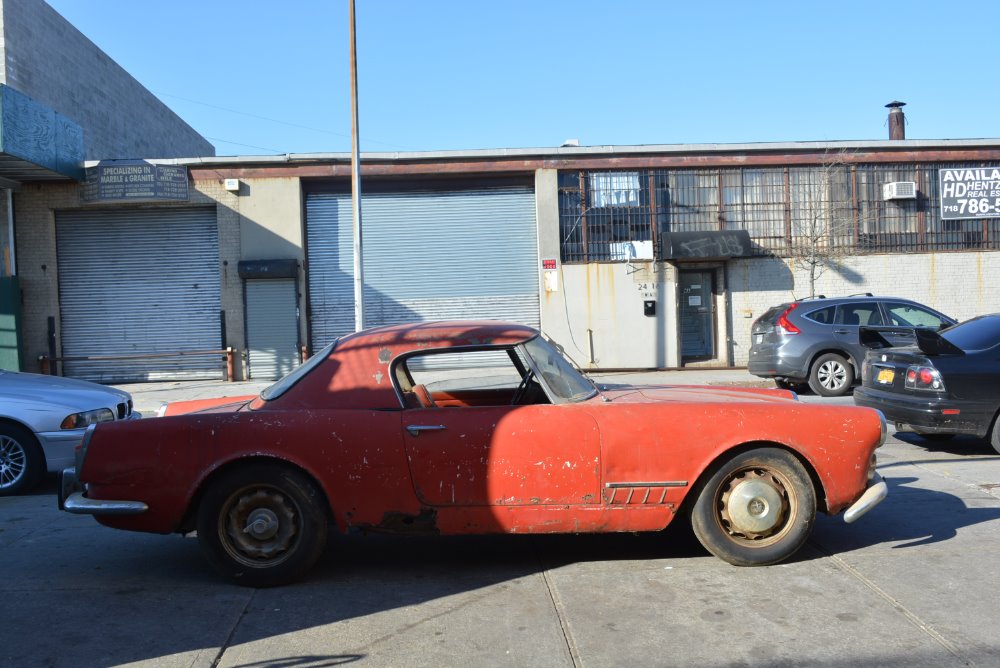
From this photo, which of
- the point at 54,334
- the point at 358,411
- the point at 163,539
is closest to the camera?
the point at 358,411

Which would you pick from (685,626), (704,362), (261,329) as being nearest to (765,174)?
(704,362)

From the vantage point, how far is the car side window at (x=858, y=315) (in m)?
13.3

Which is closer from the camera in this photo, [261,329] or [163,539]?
[163,539]

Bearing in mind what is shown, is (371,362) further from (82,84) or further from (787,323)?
(82,84)

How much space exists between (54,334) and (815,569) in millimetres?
17456

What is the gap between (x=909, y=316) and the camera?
13352mm

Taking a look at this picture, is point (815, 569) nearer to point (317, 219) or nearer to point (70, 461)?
point (70, 461)

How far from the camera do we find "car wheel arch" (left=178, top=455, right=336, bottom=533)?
4.66 meters

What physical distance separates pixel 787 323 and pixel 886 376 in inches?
201

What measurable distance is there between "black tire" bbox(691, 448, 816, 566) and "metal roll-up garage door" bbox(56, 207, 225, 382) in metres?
15.4

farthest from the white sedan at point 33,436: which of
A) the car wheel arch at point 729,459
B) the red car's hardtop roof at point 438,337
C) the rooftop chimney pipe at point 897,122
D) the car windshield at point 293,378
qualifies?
the rooftop chimney pipe at point 897,122

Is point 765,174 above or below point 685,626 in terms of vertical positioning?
above

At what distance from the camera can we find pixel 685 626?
13.2 ft

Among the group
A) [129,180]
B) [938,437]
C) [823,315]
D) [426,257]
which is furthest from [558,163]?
[938,437]
